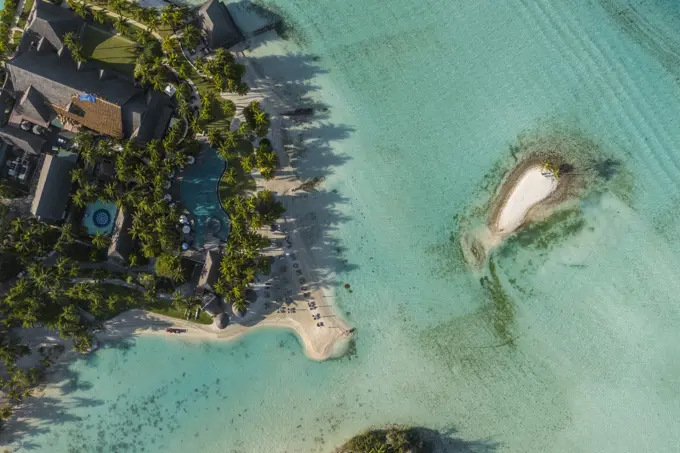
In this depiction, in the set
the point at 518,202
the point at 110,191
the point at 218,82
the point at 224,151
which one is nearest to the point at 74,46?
the point at 218,82

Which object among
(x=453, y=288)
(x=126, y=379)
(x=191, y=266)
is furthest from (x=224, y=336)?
(x=453, y=288)

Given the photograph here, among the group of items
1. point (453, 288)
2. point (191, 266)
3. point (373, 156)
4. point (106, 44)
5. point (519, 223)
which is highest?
point (106, 44)

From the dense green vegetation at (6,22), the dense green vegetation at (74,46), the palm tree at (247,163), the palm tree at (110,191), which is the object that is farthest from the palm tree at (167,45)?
the dense green vegetation at (6,22)

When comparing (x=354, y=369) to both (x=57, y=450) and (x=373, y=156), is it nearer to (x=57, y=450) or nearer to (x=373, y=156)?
(x=373, y=156)

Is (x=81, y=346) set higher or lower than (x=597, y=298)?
higher

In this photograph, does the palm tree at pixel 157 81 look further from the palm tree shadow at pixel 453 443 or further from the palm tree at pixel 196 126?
the palm tree shadow at pixel 453 443

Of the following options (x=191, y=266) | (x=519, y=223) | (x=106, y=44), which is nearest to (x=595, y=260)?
(x=519, y=223)
